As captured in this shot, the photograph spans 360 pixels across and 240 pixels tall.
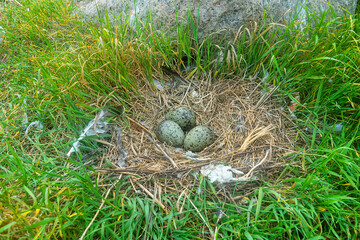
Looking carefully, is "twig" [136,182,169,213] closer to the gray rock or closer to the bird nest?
the bird nest

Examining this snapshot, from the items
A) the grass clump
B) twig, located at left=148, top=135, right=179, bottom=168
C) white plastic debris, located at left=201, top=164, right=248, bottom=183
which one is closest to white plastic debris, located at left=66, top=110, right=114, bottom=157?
the grass clump

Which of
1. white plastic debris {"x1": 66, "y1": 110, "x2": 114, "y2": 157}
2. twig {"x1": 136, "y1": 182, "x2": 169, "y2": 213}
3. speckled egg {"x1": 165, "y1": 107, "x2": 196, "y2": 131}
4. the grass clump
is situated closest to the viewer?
the grass clump

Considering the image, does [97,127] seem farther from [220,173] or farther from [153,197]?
[220,173]

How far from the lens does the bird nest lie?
200cm

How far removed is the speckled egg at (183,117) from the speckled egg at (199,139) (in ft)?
0.52

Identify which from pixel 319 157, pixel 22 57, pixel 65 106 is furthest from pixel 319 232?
pixel 22 57

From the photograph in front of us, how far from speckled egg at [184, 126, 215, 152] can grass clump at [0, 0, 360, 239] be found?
0.50 m

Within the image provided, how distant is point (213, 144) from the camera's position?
2428mm

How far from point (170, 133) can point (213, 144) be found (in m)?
0.42

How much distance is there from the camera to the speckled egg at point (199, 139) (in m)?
2.41

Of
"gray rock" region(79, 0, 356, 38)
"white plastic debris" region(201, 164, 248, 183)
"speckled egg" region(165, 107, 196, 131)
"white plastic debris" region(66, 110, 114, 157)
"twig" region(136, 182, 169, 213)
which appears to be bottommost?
"white plastic debris" region(201, 164, 248, 183)

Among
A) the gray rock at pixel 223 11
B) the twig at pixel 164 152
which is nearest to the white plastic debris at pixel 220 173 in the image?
the twig at pixel 164 152

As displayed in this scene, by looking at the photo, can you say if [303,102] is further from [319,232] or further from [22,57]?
[22,57]

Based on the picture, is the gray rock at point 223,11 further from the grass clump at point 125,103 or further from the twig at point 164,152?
the twig at point 164,152
